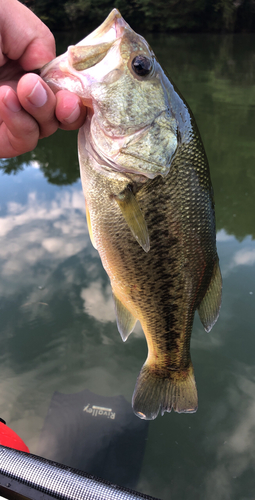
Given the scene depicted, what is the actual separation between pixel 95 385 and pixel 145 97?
109 inches

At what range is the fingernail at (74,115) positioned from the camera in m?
1.28

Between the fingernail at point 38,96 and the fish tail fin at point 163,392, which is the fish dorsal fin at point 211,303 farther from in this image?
the fingernail at point 38,96

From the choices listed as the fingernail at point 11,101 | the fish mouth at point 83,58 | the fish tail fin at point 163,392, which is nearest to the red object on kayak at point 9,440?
the fish tail fin at point 163,392

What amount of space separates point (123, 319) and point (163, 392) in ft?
1.52

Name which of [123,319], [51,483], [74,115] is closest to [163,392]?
[123,319]

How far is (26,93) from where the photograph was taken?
1.18 metres

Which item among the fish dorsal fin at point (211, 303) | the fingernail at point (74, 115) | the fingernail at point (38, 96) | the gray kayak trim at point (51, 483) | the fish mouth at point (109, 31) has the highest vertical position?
the fish mouth at point (109, 31)

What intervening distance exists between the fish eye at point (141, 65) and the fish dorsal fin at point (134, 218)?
0.44m

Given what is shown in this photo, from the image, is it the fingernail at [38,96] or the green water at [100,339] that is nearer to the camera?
the fingernail at [38,96]

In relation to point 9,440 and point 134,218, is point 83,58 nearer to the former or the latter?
point 134,218

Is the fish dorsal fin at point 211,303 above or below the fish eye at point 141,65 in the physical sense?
below

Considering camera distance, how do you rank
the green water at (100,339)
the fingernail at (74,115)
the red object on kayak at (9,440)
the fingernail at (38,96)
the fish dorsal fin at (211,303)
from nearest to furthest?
the fingernail at (38,96), the fingernail at (74,115), the fish dorsal fin at (211,303), the red object on kayak at (9,440), the green water at (100,339)

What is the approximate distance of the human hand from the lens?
47.8 inches

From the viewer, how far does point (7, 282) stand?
4.43m
